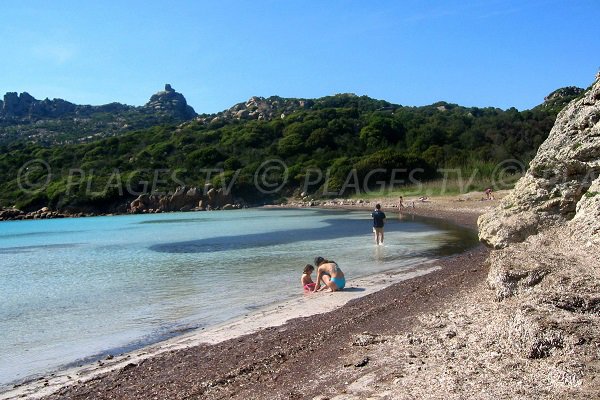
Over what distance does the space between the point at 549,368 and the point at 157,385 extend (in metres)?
3.54

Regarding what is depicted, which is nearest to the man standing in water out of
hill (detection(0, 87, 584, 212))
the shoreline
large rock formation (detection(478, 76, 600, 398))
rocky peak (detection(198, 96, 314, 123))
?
the shoreline

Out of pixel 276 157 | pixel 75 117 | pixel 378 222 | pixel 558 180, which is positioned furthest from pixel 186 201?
pixel 75 117

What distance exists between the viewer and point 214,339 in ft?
21.8

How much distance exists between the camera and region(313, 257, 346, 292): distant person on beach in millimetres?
9375

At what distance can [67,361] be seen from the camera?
6.25 meters

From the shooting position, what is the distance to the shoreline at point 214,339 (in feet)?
17.5

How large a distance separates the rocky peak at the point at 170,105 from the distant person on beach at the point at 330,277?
130 meters

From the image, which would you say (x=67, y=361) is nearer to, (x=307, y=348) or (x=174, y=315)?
(x=174, y=315)

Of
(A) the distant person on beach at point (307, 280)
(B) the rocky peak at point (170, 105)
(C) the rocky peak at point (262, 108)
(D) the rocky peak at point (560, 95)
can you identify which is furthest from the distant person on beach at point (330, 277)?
(B) the rocky peak at point (170, 105)

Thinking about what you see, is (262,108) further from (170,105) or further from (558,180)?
(558,180)

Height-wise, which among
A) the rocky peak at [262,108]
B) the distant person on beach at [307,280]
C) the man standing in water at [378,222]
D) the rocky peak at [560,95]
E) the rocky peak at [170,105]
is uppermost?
the rocky peak at [170,105]

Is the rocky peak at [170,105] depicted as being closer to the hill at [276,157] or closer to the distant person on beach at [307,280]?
the hill at [276,157]

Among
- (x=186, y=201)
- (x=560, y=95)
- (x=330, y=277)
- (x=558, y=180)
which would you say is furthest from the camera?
(x=560, y=95)

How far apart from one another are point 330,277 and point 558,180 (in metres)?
4.30
